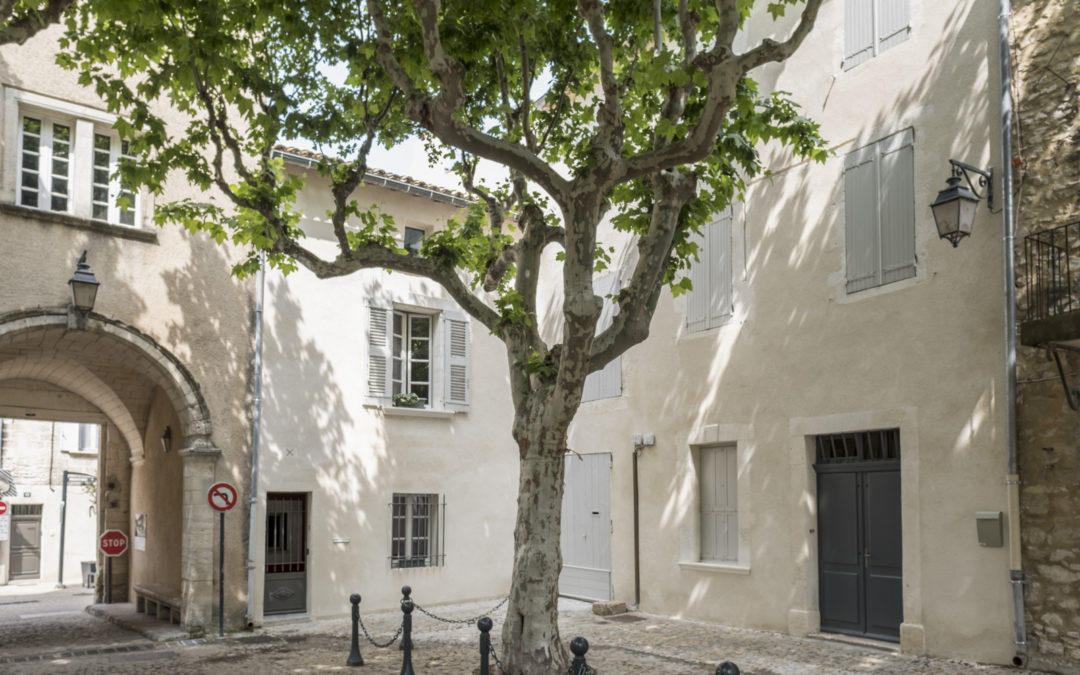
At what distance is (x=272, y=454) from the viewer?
14.0 m

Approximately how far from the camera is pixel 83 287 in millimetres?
11930

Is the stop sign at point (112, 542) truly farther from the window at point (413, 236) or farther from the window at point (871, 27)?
the window at point (871, 27)

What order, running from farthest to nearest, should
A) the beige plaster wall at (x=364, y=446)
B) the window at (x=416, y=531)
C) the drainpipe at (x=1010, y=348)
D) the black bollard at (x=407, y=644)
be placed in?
the window at (x=416, y=531) < the beige plaster wall at (x=364, y=446) < the drainpipe at (x=1010, y=348) < the black bollard at (x=407, y=644)

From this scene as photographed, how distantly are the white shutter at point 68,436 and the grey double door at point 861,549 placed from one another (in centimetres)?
2165

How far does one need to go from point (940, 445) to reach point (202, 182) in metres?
7.71

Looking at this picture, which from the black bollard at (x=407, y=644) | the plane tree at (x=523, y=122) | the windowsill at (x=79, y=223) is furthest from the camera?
the windowsill at (x=79, y=223)

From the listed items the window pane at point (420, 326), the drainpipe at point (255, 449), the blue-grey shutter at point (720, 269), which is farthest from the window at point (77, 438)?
the blue-grey shutter at point (720, 269)

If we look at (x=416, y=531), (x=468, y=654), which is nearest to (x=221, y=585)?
(x=416, y=531)

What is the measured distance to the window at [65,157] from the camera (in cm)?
1210

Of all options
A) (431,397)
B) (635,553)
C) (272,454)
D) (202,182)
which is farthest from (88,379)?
(635,553)

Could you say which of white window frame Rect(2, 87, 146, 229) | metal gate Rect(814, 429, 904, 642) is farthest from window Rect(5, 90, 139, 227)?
metal gate Rect(814, 429, 904, 642)

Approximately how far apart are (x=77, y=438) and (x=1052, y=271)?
2473cm

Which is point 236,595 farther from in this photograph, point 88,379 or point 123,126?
point 123,126

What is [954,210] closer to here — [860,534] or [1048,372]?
[1048,372]
